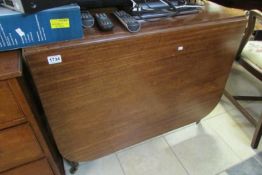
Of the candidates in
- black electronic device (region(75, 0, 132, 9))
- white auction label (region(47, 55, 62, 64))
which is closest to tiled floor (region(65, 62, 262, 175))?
white auction label (region(47, 55, 62, 64))

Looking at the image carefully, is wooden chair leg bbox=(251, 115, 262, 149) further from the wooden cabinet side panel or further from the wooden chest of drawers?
the wooden chest of drawers

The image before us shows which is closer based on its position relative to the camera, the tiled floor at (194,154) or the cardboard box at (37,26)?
the cardboard box at (37,26)

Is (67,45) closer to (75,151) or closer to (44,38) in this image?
(44,38)

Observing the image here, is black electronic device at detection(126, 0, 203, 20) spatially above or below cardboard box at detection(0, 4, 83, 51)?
below

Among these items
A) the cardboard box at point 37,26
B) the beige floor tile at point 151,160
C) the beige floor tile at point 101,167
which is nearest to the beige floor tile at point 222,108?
the beige floor tile at point 151,160

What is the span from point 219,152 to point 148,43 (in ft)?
3.18

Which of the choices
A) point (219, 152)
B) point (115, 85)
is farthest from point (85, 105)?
point (219, 152)

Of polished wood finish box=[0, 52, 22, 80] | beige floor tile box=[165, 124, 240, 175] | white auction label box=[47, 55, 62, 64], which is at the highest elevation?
polished wood finish box=[0, 52, 22, 80]

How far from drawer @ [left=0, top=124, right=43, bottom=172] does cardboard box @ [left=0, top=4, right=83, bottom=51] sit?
30 cm

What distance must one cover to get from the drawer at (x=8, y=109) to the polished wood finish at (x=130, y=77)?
0.10 meters

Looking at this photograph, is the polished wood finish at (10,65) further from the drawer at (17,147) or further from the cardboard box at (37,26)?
the drawer at (17,147)

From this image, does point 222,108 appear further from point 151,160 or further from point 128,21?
point 128,21

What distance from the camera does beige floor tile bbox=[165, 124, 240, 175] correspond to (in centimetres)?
127

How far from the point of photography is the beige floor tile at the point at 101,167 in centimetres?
123
